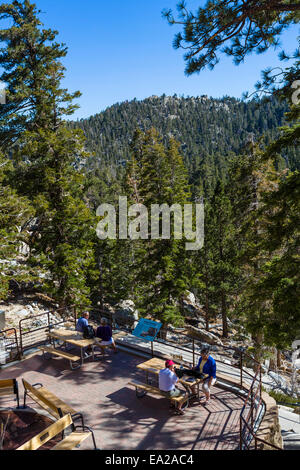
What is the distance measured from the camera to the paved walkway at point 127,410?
6.28 meters

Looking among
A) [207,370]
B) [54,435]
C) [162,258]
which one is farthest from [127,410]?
[162,258]

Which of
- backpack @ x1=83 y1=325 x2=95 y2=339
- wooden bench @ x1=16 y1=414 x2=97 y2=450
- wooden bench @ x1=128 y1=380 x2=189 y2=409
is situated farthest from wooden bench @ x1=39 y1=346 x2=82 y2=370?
wooden bench @ x1=16 y1=414 x2=97 y2=450

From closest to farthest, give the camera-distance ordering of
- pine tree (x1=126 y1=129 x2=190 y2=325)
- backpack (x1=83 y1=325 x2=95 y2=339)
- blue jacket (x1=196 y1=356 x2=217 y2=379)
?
blue jacket (x1=196 y1=356 x2=217 y2=379), backpack (x1=83 y1=325 x2=95 y2=339), pine tree (x1=126 y1=129 x2=190 y2=325)

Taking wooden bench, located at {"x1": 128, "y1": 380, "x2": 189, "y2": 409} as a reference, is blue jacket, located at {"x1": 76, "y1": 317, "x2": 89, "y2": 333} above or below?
above

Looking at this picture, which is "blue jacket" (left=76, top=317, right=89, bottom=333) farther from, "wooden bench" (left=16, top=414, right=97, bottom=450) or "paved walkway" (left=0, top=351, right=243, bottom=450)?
"wooden bench" (left=16, top=414, right=97, bottom=450)

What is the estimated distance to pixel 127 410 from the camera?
24.3ft

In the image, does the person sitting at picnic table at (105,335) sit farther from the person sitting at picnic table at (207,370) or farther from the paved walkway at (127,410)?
the person sitting at picnic table at (207,370)

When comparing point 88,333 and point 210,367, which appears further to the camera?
point 88,333

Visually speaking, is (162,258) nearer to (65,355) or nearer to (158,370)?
(65,355)

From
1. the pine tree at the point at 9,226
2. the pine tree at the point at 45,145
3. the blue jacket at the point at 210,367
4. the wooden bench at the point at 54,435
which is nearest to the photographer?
the wooden bench at the point at 54,435

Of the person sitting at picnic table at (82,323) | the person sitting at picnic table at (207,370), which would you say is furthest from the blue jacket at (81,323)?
the person sitting at picnic table at (207,370)

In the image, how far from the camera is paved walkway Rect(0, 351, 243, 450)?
6281mm

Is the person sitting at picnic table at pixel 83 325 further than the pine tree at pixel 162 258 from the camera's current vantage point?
No
